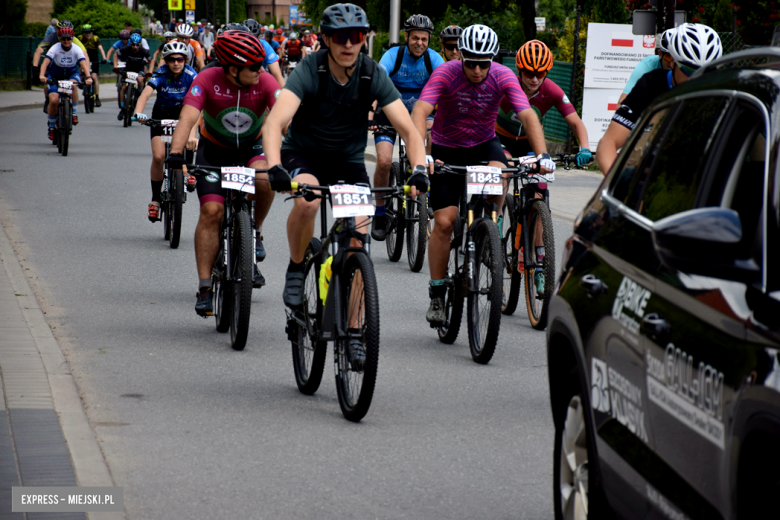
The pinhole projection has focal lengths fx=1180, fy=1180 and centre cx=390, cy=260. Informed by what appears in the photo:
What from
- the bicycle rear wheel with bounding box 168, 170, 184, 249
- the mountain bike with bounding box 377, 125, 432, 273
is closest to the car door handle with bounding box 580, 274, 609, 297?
the mountain bike with bounding box 377, 125, 432, 273

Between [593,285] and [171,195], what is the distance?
27.3 feet

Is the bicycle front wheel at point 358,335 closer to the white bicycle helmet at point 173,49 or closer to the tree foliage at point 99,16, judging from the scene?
the white bicycle helmet at point 173,49

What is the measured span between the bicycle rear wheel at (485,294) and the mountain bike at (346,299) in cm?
122

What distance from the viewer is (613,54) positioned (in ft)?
63.4

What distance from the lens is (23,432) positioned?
5199 mm

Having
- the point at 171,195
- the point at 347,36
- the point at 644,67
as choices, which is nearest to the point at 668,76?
the point at 644,67

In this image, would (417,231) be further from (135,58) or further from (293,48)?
(293,48)

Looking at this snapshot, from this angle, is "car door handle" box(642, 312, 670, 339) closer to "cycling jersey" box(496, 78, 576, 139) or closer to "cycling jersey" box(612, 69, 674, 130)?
"cycling jersey" box(612, 69, 674, 130)

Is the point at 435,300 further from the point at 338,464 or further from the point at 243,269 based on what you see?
the point at 338,464

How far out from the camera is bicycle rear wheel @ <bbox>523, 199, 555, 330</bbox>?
7.97 m

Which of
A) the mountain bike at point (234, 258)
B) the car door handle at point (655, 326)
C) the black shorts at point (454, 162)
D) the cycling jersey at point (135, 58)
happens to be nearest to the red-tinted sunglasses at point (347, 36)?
the mountain bike at point (234, 258)

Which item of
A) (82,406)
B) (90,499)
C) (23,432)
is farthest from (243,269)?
(90,499)

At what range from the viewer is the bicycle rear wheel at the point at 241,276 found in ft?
23.4

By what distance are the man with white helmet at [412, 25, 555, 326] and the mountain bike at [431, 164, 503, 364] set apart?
0.08m
